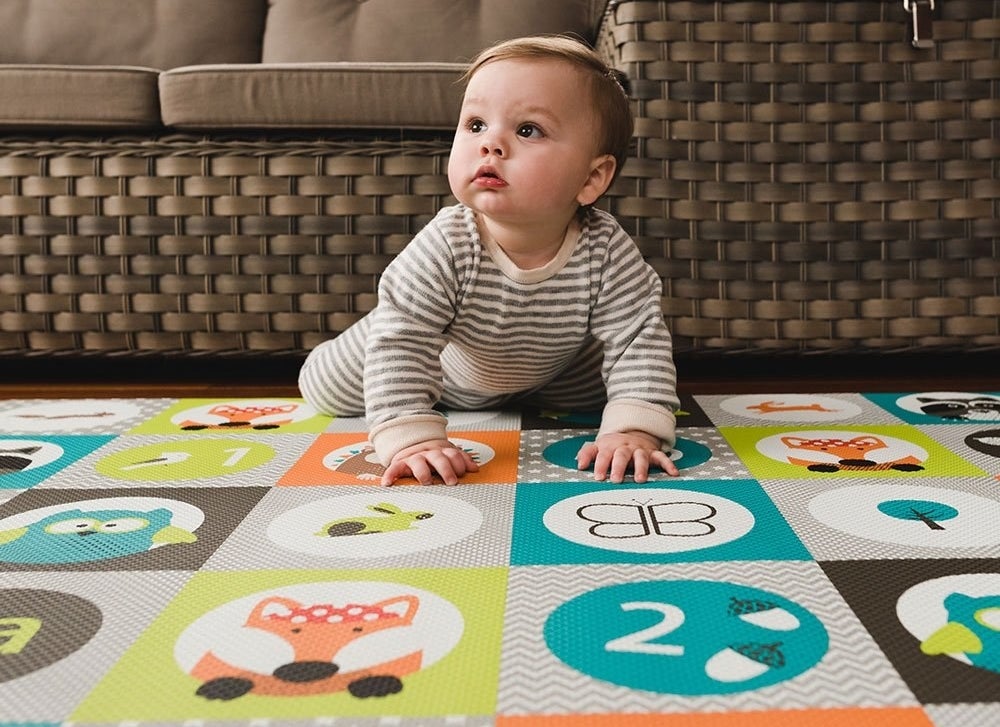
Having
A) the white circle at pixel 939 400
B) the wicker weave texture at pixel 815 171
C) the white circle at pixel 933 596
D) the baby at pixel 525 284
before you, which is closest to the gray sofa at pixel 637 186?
the wicker weave texture at pixel 815 171

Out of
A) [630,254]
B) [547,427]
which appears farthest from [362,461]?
[630,254]

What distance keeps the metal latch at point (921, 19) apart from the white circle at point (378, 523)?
2.80 feet

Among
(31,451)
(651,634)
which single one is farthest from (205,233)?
(651,634)

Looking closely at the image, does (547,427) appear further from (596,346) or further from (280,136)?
(280,136)

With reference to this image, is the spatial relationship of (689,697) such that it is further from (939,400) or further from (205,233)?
(205,233)

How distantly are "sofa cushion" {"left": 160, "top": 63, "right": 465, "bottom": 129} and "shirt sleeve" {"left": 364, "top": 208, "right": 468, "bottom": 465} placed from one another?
1.00ft

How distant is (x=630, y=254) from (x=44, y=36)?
4.42 feet

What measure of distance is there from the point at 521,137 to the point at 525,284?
0.47 feet

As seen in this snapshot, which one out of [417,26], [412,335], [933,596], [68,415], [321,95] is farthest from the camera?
[417,26]

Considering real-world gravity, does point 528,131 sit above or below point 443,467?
above

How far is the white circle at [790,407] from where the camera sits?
3.29 feet

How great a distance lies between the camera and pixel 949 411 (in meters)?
1.01

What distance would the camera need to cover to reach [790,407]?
41.3 inches

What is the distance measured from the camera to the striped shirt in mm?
859
